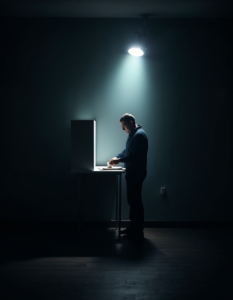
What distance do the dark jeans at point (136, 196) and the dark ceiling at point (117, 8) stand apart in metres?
2.15

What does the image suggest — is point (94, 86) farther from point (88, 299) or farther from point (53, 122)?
point (88, 299)

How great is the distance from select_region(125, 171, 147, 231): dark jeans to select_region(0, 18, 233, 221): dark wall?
1.47ft

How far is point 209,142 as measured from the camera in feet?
11.5

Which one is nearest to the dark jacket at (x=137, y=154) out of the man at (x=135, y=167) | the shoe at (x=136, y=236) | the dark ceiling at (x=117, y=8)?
the man at (x=135, y=167)

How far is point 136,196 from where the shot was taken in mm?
3014

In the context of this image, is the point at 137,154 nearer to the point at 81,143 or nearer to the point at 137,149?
the point at 137,149

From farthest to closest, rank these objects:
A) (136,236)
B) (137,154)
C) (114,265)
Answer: (136,236) → (137,154) → (114,265)

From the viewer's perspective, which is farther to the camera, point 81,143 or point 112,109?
point 112,109

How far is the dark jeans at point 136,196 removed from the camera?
9.81 feet

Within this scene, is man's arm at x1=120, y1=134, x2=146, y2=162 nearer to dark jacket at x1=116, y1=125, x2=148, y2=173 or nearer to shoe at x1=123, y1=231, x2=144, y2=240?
dark jacket at x1=116, y1=125, x2=148, y2=173

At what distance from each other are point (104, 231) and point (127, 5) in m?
3.00

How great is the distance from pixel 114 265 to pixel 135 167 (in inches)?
44.3

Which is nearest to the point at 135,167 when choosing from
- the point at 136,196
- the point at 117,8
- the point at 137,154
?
the point at 137,154

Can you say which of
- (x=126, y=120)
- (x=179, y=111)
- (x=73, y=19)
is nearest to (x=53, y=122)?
(x=126, y=120)
